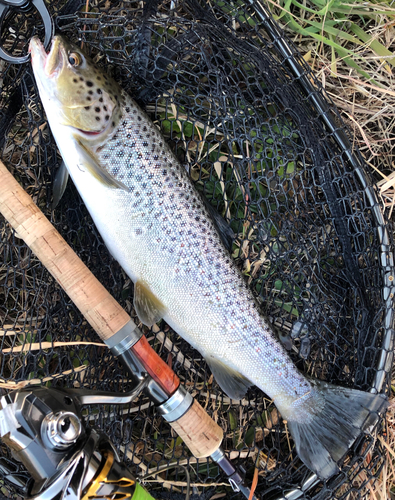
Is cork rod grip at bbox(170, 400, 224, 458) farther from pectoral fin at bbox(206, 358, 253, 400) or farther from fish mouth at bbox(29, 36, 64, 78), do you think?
fish mouth at bbox(29, 36, 64, 78)

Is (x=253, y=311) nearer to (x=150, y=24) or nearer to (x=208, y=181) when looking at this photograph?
(x=208, y=181)

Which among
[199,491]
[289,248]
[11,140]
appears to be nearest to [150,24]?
[11,140]

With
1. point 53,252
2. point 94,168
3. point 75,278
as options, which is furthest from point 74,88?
point 75,278

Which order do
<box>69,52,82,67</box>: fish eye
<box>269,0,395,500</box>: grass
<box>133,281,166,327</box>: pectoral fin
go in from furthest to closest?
<box>269,0,395,500</box>: grass → <box>133,281,166,327</box>: pectoral fin → <box>69,52,82,67</box>: fish eye

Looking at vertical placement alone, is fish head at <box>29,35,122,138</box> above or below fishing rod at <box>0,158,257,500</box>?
Answer: above

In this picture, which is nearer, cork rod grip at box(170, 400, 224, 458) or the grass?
cork rod grip at box(170, 400, 224, 458)

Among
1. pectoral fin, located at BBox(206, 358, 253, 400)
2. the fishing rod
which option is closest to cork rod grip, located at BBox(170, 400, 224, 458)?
the fishing rod

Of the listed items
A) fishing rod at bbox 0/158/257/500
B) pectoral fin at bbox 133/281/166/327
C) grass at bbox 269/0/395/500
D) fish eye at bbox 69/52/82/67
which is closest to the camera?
fishing rod at bbox 0/158/257/500

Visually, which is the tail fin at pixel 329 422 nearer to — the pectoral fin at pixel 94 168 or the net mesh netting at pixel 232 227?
the net mesh netting at pixel 232 227
